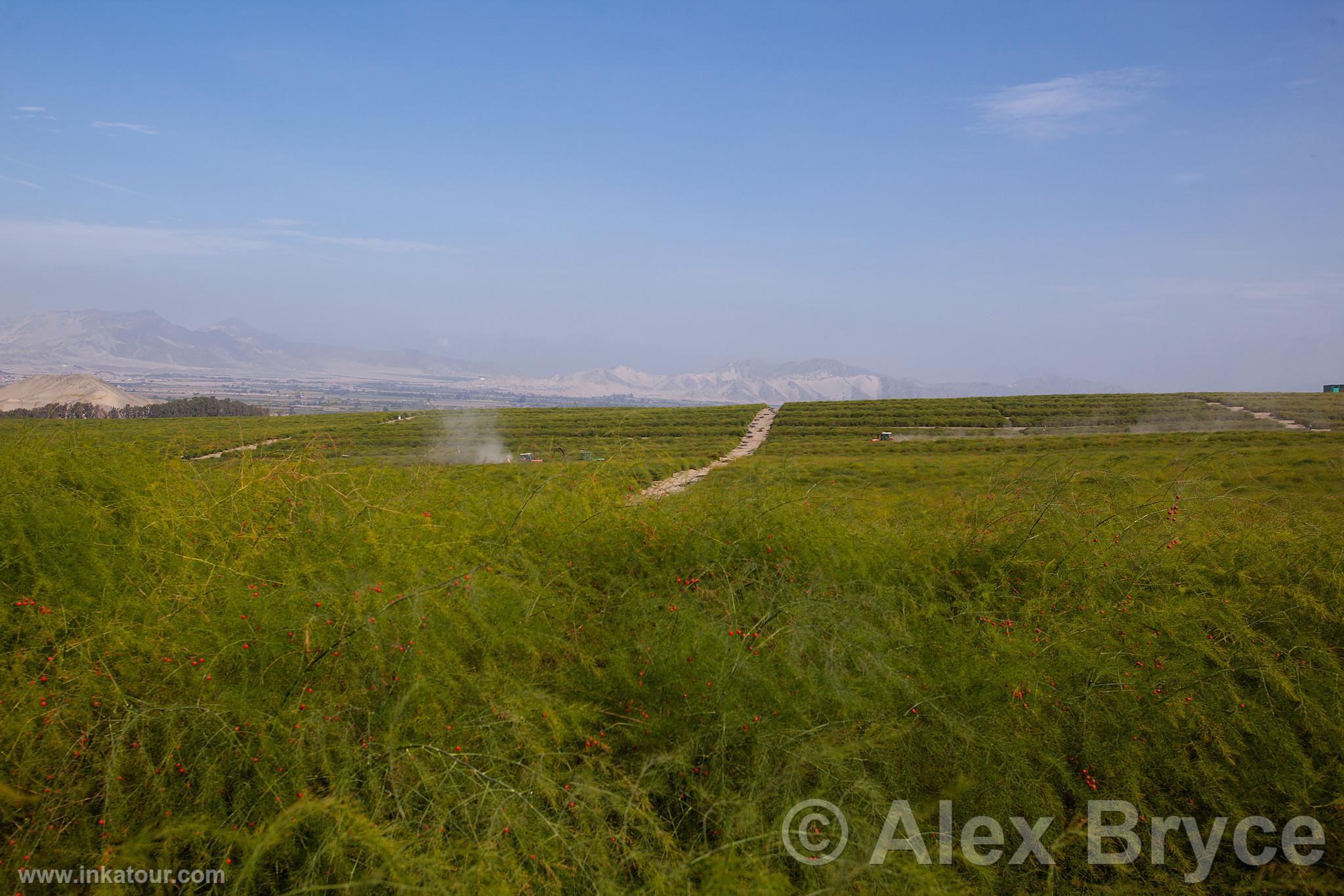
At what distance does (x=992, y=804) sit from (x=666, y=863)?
2121 millimetres

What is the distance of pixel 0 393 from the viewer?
68.3 m

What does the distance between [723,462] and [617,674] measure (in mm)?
32837

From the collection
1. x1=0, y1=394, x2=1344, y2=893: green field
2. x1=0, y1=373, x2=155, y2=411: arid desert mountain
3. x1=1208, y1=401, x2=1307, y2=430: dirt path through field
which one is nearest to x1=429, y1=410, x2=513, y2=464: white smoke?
x1=0, y1=394, x2=1344, y2=893: green field

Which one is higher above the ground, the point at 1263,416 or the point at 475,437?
the point at 1263,416

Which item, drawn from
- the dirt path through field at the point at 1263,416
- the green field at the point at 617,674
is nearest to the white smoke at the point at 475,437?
the green field at the point at 617,674

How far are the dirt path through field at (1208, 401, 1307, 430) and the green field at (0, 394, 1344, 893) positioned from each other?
2369 inches

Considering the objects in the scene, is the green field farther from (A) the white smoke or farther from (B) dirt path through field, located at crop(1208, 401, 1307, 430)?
(B) dirt path through field, located at crop(1208, 401, 1307, 430)

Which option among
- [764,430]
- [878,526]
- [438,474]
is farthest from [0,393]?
[878,526]

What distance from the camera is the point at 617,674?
4.14m

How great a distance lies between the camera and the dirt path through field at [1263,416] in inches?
2016

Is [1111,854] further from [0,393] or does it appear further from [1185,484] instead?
[0,393]

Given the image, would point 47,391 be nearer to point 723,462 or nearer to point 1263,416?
point 723,462

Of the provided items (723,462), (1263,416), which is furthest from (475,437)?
(1263,416)

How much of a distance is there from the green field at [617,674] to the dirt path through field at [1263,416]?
60.2 meters
